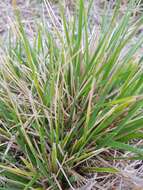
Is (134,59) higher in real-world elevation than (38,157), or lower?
higher

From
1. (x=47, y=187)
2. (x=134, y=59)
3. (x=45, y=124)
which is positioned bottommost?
(x=47, y=187)

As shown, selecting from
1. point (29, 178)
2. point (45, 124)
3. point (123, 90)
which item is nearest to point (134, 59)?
point (123, 90)

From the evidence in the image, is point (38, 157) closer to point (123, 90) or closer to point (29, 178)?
point (29, 178)

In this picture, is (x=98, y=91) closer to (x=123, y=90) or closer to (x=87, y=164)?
(x=123, y=90)

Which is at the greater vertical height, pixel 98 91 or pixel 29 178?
pixel 98 91

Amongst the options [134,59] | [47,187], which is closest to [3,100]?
[47,187]

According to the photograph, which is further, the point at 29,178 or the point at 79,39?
the point at 79,39
